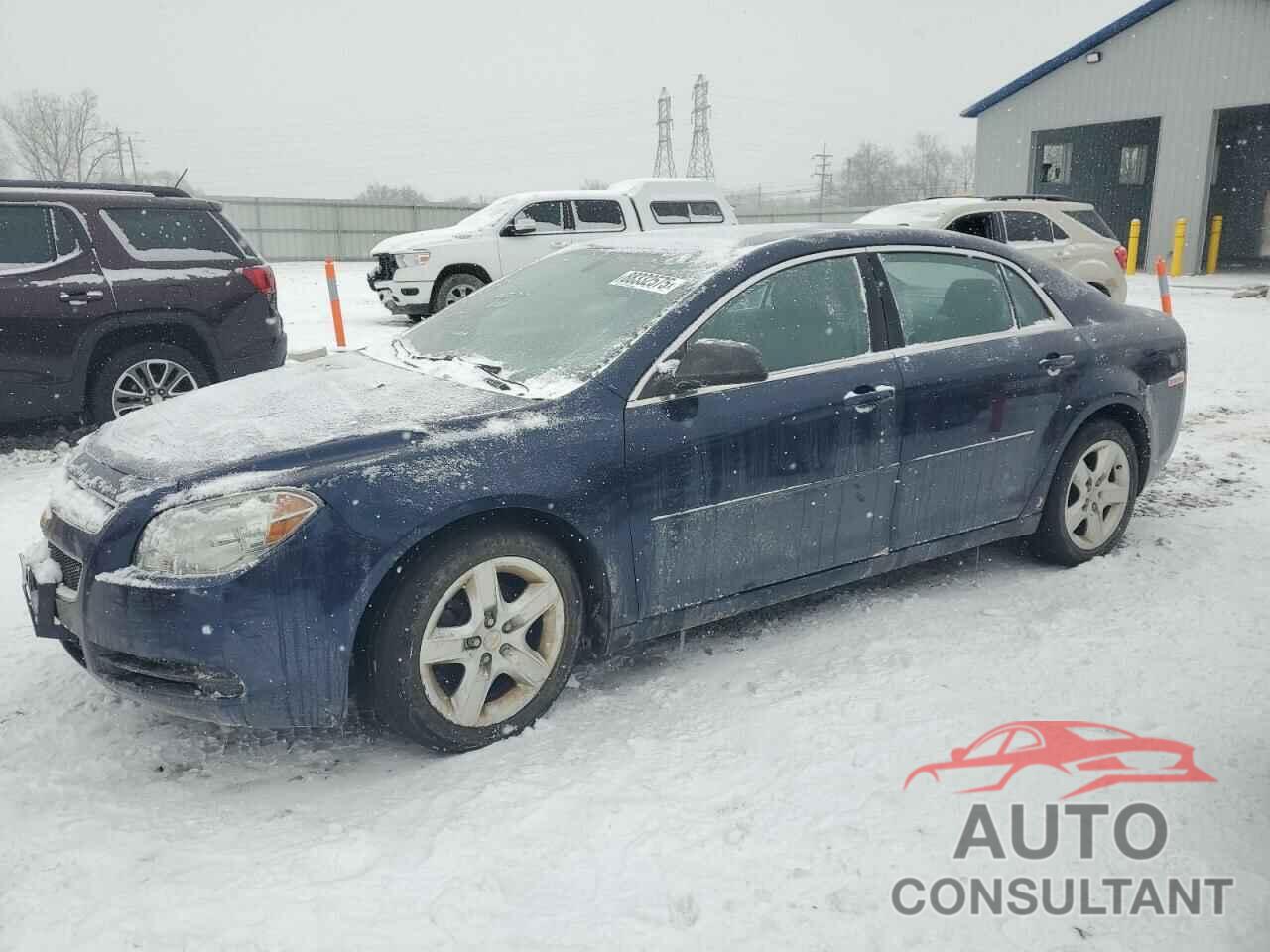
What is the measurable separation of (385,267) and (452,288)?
3.53ft

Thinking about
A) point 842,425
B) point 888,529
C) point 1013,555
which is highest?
point 842,425

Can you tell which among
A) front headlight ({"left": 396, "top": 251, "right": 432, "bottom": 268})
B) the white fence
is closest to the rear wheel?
front headlight ({"left": 396, "top": 251, "right": 432, "bottom": 268})

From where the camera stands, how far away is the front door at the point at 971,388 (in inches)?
156

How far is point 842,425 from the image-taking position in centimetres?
372

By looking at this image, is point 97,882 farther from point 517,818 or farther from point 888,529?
point 888,529

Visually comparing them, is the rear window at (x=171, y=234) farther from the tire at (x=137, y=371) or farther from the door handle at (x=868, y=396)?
the door handle at (x=868, y=396)

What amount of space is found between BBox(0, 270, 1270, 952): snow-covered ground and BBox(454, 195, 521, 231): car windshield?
1037cm

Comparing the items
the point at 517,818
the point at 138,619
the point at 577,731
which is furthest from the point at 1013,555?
the point at 138,619

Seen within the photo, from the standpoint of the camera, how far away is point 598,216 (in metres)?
14.6

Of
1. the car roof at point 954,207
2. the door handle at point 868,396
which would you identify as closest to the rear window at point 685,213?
the car roof at point 954,207

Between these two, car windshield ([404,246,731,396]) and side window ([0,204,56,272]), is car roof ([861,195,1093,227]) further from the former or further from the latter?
side window ([0,204,56,272])

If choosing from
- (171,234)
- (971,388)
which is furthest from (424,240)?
Result: (971,388)

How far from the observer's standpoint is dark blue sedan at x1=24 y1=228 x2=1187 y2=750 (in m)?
2.82

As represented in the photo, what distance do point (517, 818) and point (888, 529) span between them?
6.22 ft
